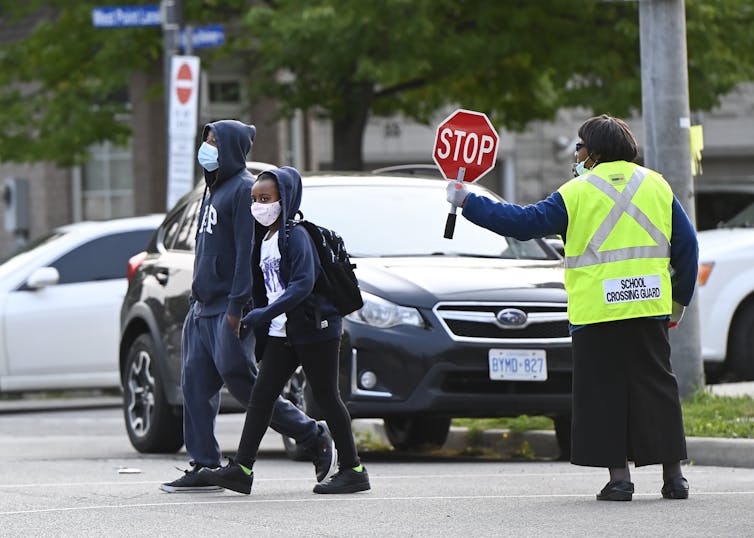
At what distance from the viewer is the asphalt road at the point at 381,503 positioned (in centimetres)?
716

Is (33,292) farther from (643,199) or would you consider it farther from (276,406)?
(643,199)

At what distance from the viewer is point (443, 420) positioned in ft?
39.1

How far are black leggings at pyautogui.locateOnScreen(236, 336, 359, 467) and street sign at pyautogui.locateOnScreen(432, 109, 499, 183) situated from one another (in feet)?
3.06

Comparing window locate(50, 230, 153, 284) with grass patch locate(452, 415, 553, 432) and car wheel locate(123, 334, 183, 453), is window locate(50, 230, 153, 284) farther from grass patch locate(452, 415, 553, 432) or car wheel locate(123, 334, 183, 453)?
grass patch locate(452, 415, 553, 432)

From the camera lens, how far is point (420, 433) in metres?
12.0

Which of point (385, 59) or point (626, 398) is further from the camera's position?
point (385, 59)

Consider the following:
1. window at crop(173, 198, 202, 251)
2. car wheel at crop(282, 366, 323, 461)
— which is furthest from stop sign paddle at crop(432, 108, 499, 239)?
window at crop(173, 198, 202, 251)

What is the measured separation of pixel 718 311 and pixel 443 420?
2.86 meters

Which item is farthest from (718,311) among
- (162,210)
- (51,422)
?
(162,210)

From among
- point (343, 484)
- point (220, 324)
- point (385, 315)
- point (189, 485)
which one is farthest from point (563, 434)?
point (189, 485)

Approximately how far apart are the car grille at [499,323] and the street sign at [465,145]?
1.86m

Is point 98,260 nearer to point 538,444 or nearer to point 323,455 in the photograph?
point 538,444

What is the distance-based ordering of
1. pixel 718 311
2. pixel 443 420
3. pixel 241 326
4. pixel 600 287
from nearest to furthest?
pixel 600 287
pixel 241 326
pixel 443 420
pixel 718 311

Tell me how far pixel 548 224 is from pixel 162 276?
152 inches
